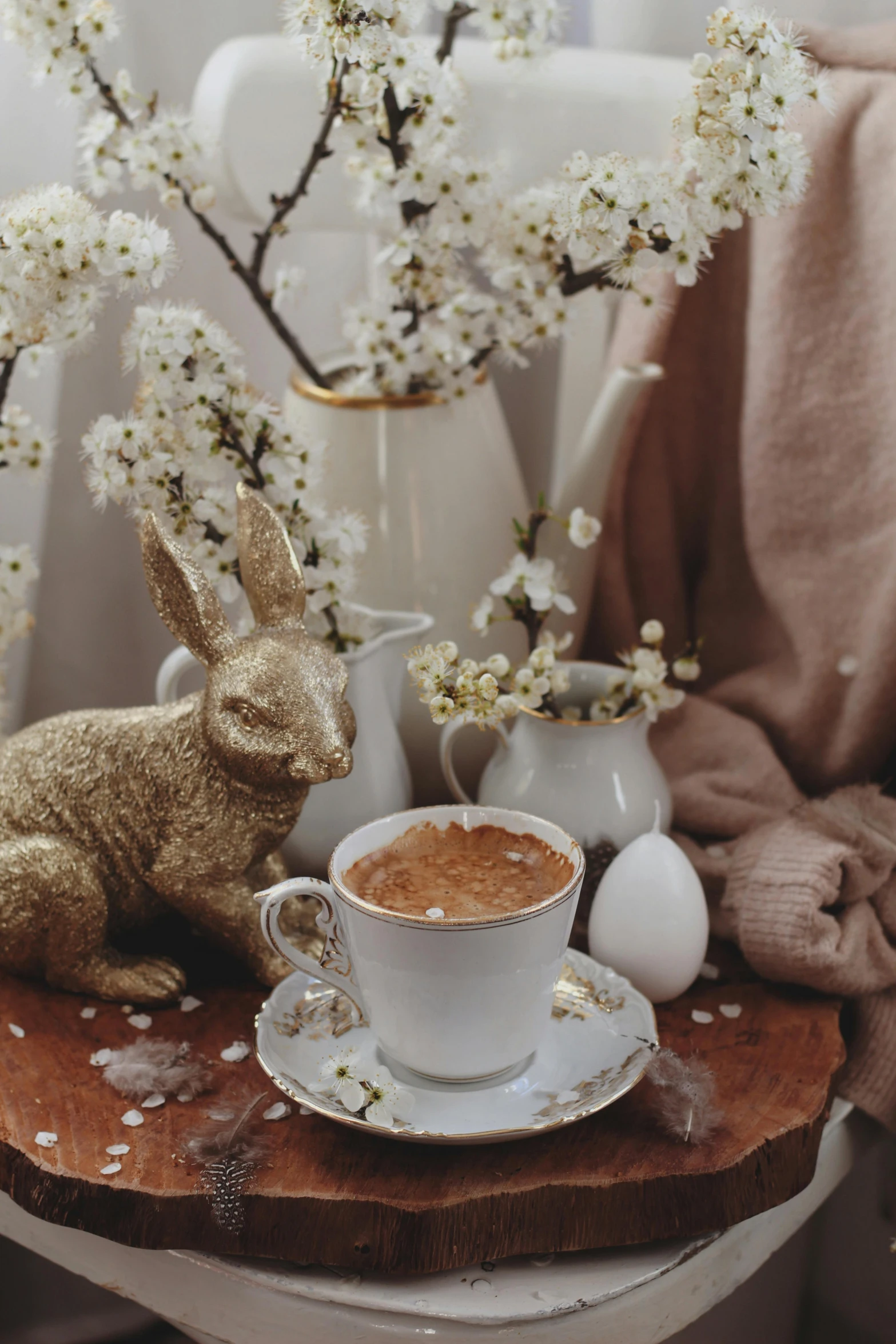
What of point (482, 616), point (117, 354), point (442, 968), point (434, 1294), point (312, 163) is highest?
point (312, 163)

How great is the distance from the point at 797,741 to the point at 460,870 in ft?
1.09

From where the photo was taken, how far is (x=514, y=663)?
80cm

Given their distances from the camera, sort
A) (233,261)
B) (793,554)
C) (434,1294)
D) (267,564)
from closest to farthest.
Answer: (434,1294)
(267,564)
(233,261)
(793,554)

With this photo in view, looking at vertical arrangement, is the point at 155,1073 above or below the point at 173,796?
below

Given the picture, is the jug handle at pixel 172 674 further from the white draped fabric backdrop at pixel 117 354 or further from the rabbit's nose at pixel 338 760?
the white draped fabric backdrop at pixel 117 354

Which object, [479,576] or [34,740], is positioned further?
[479,576]

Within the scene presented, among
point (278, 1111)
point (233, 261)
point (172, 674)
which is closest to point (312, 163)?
point (233, 261)

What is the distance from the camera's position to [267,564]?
Answer: 0.60 m

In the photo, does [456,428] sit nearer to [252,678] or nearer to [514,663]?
[514,663]

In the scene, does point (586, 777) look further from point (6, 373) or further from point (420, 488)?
point (6, 373)

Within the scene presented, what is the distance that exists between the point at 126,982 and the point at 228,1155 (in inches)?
5.6

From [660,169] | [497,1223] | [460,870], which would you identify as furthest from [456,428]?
[497,1223]

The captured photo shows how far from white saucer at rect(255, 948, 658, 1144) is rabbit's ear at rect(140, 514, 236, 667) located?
7.2 inches

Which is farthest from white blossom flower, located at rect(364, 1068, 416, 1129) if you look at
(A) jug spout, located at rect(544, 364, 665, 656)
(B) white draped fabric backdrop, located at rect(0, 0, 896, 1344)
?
(B) white draped fabric backdrop, located at rect(0, 0, 896, 1344)
